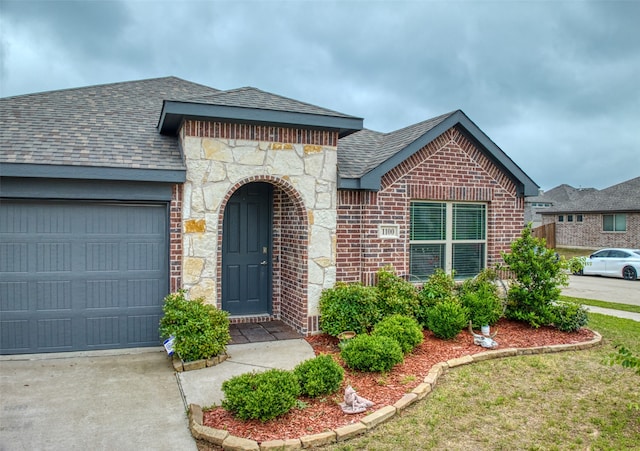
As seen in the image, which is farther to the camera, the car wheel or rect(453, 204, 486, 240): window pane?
the car wheel

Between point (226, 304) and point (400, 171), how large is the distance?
13.1 ft

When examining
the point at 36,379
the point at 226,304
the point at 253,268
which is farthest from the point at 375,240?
the point at 36,379

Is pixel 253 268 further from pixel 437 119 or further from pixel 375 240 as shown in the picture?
pixel 437 119

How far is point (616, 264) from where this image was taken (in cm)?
1859

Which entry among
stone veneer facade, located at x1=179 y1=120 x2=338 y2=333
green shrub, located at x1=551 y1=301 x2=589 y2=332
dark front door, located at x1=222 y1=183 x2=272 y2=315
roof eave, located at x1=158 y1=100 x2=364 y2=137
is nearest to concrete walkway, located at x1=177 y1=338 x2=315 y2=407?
stone veneer facade, located at x1=179 y1=120 x2=338 y2=333

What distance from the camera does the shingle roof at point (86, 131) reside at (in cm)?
634

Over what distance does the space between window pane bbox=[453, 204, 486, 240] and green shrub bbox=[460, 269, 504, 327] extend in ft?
2.77

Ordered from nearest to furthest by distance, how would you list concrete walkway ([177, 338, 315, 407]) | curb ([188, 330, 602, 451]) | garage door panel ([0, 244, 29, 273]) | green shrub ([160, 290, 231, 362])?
curb ([188, 330, 602, 451])
concrete walkway ([177, 338, 315, 407])
green shrub ([160, 290, 231, 362])
garage door panel ([0, 244, 29, 273])

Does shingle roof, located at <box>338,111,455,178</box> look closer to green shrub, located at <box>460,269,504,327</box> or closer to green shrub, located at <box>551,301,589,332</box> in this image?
green shrub, located at <box>460,269,504,327</box>

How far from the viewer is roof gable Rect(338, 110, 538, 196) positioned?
24.8 feet

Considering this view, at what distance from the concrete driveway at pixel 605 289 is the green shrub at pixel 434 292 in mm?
7735

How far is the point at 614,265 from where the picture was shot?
18672mm

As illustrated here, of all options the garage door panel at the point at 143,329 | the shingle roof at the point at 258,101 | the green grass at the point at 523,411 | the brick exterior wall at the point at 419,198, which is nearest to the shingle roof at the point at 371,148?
the brick exterior wall at the point at 419,198

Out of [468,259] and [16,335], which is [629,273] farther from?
[16,335]
